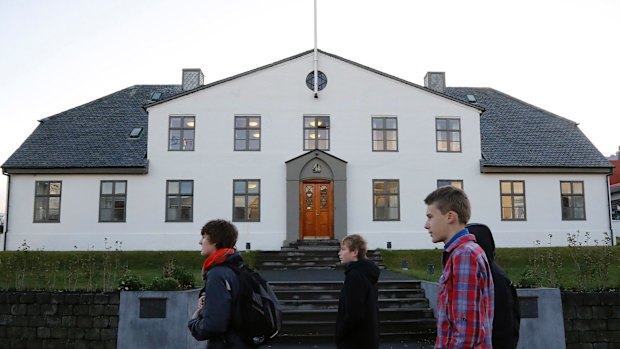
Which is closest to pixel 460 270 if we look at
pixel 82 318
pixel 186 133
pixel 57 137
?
pixel 82 318

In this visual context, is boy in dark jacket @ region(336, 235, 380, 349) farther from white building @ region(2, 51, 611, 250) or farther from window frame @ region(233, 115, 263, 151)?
window frame @ region(233, 115, 263, 151)

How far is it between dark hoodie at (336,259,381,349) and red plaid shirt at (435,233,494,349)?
75.6 inches

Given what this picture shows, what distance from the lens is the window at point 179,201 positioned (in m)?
21.7

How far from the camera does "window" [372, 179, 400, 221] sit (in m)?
22.0

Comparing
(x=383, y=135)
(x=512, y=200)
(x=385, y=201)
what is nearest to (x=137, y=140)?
(x=383, y=135)

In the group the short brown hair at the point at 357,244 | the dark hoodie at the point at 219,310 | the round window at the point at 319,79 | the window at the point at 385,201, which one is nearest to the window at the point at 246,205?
the window at the point at 385,201

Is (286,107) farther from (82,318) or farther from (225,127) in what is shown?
(82,318)

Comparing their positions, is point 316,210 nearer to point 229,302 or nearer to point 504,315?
point 229,302

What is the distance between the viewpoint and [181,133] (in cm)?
2214

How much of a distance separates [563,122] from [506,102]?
9.30 ft

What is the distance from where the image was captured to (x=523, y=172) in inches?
883

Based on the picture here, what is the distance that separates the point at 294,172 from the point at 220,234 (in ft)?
57.2

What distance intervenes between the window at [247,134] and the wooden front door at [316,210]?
2599 mm

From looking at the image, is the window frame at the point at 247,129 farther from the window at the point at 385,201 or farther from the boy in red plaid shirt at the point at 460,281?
the boy in red plaid shirt at the point at 460,281
